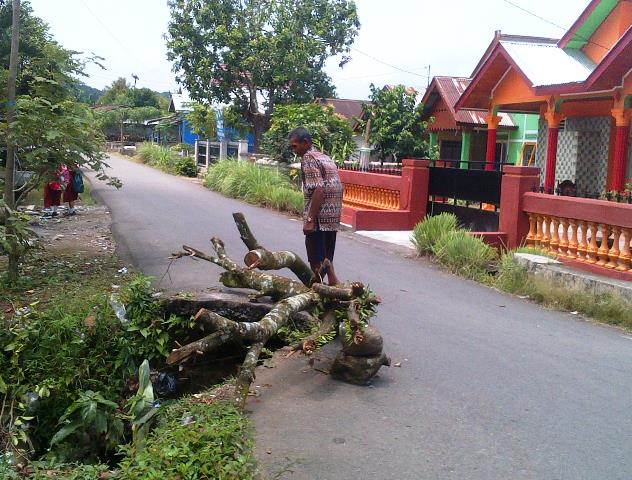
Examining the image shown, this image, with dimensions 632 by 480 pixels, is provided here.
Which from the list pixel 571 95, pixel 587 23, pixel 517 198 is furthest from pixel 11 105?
pixel 587 23

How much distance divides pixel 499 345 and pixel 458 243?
3844 mm

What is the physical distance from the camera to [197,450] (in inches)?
141

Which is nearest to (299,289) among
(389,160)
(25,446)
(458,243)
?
(25,446)

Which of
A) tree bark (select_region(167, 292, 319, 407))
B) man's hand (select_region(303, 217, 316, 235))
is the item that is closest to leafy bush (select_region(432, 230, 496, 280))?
man's hand (select_region(303, 217, 316, 235))

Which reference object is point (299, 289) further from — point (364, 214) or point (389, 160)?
point (389, 160)

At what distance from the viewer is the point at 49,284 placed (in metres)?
7.99

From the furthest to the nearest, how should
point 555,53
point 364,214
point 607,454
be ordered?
point 555,53 → point 364,214 → point 607,454

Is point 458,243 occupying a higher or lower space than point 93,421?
higher

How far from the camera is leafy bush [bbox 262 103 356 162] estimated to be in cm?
2086

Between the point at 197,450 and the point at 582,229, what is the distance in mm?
7346

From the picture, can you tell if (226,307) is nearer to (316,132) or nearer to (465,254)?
(465,254)

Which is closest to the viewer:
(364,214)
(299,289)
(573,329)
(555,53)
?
(299,289)

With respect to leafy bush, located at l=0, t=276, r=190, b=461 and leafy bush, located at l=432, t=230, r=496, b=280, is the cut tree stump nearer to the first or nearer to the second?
leafy bush, located at l=0, t=276, r=190, b=461

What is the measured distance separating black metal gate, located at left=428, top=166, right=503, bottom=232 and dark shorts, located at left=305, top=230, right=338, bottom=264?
5736 millimetres
